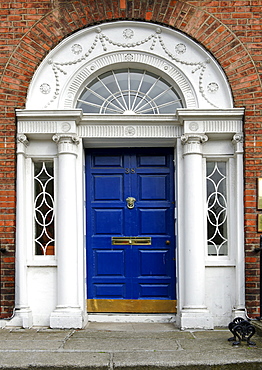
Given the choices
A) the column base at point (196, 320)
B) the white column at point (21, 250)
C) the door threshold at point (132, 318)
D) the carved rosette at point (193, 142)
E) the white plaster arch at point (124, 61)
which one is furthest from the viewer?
the door threshold at point (132, 318)

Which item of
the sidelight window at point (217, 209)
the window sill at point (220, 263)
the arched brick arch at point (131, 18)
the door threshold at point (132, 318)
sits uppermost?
the arched brick arch at point (131, 18)

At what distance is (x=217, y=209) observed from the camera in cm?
707

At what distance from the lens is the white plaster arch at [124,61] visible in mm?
6965

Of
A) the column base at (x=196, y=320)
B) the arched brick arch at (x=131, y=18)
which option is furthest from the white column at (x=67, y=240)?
the column base at (x=196, y=320)

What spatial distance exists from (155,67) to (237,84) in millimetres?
1151

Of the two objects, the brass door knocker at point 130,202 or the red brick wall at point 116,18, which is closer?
the red brick wall at point 116,18

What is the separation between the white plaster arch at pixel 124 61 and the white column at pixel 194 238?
2.27 ft

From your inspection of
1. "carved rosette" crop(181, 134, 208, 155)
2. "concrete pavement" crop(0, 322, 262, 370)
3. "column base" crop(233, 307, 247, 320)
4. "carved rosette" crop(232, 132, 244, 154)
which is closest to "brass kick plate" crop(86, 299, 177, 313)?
"concrete pavement" crop(0, 322, 262, 370)

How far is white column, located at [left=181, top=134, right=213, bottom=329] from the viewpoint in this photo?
6656mm

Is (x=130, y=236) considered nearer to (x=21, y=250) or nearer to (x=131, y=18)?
(x=21, y=250)

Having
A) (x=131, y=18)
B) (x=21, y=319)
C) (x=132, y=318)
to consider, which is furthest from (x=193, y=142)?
(x=21, y=319)

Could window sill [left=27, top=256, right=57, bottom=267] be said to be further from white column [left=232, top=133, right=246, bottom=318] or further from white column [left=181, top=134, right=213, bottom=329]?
white column [left=232, top=133, right=246, bottom=318]

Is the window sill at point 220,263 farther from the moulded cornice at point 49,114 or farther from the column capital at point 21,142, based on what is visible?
the column capital at point 21,142

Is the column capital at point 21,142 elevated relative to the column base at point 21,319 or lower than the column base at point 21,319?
elevated
